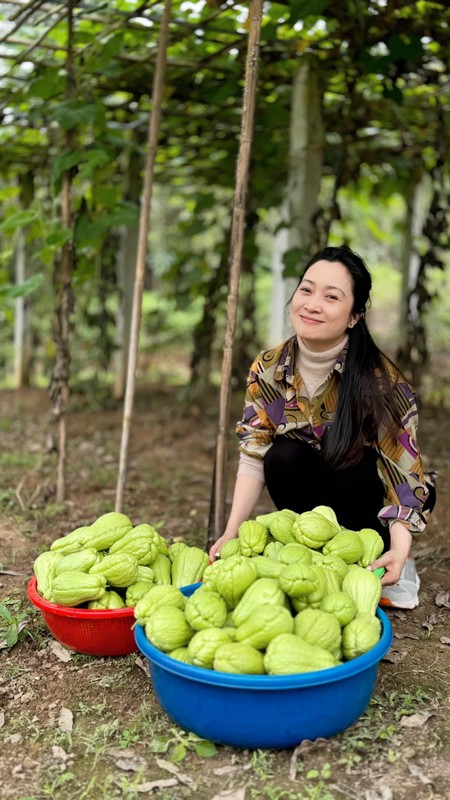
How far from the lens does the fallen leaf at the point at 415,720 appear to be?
7.19ft

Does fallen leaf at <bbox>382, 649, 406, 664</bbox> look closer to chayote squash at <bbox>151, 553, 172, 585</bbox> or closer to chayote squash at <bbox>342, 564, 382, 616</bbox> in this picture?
chayote squash at <bbox>342, 564, 382, 616</bbox>

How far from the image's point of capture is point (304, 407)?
2.96 m

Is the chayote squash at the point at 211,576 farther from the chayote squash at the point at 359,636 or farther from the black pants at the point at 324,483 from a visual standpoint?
the black pants at the point at 324,483

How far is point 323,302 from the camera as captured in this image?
2.72 metres

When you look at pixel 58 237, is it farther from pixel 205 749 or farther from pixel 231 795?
pixel 231 795

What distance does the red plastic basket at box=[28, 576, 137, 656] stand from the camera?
2.42m

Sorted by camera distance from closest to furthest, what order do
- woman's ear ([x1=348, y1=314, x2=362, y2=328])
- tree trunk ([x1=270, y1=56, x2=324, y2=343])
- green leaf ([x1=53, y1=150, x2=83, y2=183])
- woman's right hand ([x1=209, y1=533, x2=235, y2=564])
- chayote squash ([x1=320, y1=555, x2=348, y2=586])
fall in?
1. chayote squash ([x1=320, y1=555, x2=348, y2=586])
2. woman's right hand ([x1=209, y1=533, x2=235, y2=564])
3. woman's ear ([x1=348, y1=314, x2=362, y2=328])
4. green leaf ([x1=53, y1=150, x2=83, y2=183])
5. tree trunk ([x1=270, y1=56, x2=324, y2=343])

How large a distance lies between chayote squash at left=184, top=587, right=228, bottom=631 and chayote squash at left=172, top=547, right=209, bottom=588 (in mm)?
397

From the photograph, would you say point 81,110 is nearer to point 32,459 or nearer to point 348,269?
point 348,269

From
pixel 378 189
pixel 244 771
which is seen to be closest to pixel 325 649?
pixel 244 771

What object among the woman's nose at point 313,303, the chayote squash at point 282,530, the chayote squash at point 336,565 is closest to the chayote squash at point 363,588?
the chayote squash at point 336,565

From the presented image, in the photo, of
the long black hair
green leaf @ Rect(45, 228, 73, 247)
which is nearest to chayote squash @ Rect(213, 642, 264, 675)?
the long black hair

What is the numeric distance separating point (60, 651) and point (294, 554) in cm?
90

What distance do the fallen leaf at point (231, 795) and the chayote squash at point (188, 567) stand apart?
2.45 ft
